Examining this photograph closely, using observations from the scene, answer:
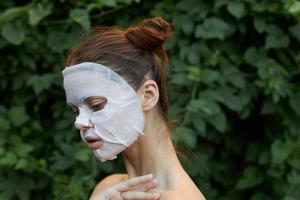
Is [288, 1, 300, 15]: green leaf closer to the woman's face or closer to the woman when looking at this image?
the woman

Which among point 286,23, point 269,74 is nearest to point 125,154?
point 269,74

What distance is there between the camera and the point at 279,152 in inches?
132

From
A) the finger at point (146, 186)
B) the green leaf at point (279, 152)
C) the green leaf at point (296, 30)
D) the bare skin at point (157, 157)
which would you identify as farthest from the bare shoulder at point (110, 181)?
the green leaf at point (296, 30)

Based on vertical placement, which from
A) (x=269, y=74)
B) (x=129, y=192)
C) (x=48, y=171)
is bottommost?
(x=48, y=171)

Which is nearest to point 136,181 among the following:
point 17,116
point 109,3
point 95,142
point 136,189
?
point 136,189

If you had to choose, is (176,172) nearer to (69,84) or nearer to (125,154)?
(125,154)

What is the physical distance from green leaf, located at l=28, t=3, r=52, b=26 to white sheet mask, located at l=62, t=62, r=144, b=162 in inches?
51.7

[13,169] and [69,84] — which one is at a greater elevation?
[69,84]

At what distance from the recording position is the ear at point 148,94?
7.07ft

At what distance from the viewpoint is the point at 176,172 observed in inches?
85.6

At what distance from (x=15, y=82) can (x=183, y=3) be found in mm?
811

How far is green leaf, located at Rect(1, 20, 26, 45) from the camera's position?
3.47m

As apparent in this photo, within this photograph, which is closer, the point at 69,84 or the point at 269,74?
the point at 69,84

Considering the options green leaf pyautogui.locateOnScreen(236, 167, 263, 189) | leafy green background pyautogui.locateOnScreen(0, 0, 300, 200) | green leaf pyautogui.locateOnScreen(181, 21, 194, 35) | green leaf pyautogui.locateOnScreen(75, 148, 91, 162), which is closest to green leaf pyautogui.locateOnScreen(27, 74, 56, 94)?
leafy green background pyautogui.locateOnScreen(0, 0, 300, 200)
